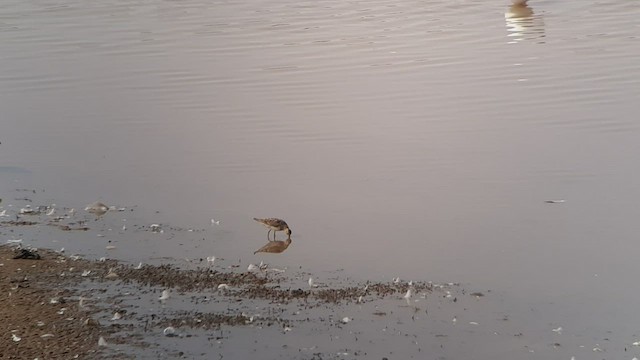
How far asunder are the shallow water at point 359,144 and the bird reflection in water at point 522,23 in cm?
10

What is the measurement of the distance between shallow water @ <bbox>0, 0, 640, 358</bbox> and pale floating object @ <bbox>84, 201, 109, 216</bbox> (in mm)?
190

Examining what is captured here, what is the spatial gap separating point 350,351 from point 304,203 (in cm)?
379

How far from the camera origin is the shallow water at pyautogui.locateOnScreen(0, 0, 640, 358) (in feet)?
31.6

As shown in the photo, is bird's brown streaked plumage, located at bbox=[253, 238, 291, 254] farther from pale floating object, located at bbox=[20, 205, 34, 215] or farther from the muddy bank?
pale floating object, located at bbox=[20, 205, 34, 215]

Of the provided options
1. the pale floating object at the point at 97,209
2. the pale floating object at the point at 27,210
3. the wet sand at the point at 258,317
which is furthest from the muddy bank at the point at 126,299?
the pale floating object at the point at 97,209

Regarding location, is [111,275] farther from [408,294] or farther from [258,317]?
[408,294]

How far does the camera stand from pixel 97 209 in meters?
10.8

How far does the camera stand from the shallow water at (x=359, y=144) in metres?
9.63

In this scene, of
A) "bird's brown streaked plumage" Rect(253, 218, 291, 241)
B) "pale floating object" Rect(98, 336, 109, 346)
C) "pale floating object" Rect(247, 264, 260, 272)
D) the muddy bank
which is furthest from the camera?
"bird's brown streaked plumage" Rect(253, 218, 291, 241)

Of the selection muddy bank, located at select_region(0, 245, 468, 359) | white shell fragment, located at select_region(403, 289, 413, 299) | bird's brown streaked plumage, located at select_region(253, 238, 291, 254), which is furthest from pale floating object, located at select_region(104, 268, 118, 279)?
white shell fragment, located at select_region(403, 289, 413, 299)

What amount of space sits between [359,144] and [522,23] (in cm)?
992

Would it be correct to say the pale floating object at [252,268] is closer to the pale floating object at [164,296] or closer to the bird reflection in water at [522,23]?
the pale floating object at [164,296]

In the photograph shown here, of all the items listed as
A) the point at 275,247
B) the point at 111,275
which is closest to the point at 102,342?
the point at 111,275

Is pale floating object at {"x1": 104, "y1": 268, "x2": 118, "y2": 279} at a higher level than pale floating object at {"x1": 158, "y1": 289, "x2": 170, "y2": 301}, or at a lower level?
lower
